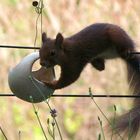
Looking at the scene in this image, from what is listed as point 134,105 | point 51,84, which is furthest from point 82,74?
point 51,84

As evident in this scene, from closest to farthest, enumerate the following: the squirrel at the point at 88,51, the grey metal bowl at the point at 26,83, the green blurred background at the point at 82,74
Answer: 1. the grey metal bowl at the point at 26,83
2. the squirrel at the point at 88,51
3. the green blurred background at the point at 82,74

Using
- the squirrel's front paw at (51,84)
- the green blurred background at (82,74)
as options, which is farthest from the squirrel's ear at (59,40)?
the green blurred background at (82,74)

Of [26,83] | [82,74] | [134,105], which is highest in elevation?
[26,83]

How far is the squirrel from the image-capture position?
1641mm

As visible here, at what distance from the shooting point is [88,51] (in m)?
1.68

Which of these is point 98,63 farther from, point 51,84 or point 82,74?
point 82,74

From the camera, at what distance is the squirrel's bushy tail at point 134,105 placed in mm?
1586

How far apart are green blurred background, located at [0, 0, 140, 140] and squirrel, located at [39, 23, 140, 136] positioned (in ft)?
4.91

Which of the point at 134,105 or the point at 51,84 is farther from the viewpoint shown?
the point at 134,105

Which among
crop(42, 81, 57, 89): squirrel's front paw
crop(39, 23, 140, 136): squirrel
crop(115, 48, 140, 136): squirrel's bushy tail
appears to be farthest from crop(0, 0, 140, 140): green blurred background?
crop(42, 81, 57, 89): squirrel's front paw

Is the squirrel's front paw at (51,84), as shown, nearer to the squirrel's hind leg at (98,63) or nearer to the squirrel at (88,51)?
the squirrel at (88,51)

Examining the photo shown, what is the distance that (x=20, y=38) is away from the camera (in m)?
3.26

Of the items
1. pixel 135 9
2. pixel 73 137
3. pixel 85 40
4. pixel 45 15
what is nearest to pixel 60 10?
pixel 45 15

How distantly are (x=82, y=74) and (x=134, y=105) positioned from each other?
1540mm
